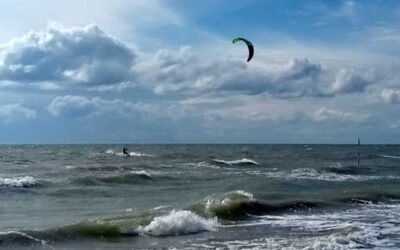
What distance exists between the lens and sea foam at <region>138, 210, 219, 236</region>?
53.9 feet

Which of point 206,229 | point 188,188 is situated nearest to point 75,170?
point 188,188

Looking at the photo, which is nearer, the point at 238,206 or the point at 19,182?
the point at 238,206

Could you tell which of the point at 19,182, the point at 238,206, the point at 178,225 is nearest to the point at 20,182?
the point at 19,182

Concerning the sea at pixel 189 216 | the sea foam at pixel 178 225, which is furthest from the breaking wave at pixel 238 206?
the sea foam at pixel 178 225

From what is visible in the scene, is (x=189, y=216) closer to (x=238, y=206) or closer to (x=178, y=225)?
(x=178, y=225)

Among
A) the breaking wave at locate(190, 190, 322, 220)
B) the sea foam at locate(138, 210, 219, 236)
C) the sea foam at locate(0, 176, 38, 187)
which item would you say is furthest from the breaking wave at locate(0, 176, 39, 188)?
the sea foam at locate(138, 210, 219, 236)

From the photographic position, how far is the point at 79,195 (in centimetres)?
2667

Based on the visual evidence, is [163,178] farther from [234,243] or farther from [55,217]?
[234,243]

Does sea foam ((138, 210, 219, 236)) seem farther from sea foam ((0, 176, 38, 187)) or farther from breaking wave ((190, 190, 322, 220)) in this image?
sea foam ((0, 176, 38, 187))

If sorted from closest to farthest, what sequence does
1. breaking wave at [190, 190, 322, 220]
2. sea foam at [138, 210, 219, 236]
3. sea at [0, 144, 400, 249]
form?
1. sea at [0, 144, 400, 249]
2. sea foam at [138, 210, 219, 236]
3. breaking wave at [190, 190, 322, 220]

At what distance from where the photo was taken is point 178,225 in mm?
16812

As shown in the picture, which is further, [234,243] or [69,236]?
[69,236]

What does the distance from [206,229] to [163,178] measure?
62.4ft

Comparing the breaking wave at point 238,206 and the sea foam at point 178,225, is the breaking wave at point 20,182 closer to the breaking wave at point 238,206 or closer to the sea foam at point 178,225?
the breaking wave at point 238,206
